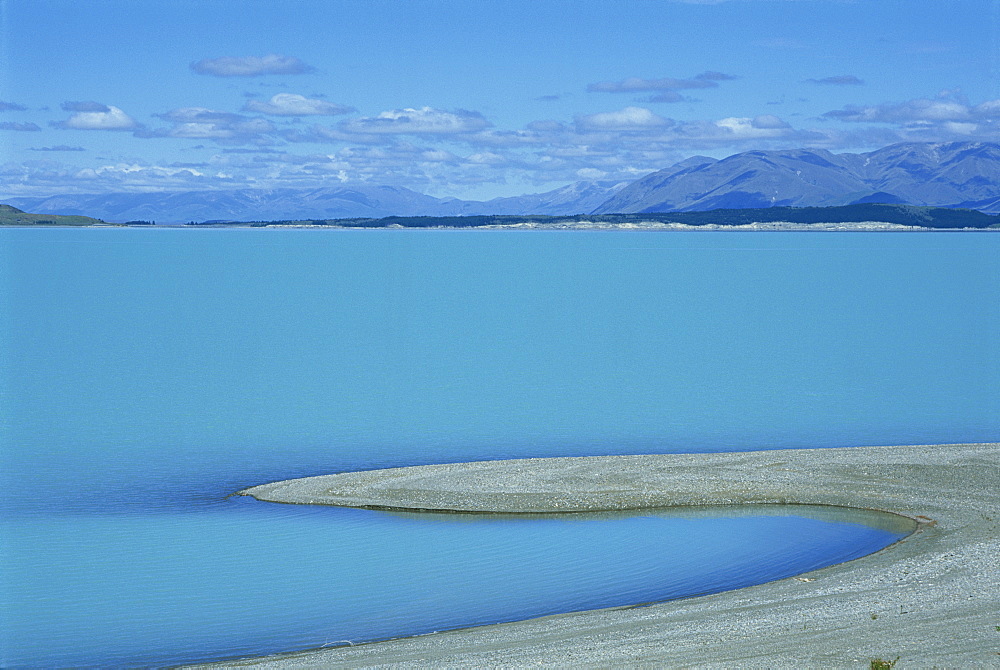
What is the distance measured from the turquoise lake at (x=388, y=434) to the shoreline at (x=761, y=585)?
113 cm

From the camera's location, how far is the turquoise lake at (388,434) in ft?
70.7

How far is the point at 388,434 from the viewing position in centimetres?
3862

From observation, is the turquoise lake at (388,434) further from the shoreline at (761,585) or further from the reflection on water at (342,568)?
the shoreline at (761,585)

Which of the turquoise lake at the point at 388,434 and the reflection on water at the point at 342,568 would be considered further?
the turquoise lake at the point at 388,434

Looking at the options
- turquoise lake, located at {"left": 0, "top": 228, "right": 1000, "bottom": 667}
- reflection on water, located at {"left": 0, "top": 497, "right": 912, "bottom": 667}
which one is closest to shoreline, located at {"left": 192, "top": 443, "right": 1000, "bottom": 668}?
reflection on water, located at {"left": 0, "top": 497, "right": 912, "bottom": 667}

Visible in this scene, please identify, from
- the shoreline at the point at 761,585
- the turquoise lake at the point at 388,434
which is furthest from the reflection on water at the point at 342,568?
the shoreline at the point at 761,585

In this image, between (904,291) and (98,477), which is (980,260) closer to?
(904,291)

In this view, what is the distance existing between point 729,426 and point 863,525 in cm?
1485

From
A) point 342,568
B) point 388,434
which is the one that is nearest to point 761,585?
point 342,568

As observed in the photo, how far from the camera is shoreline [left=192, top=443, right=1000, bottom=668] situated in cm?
1667

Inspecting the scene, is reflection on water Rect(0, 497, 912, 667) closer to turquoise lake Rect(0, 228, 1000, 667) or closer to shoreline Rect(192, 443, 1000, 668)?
turquoise lake Rect(0, 228, 1000, 667)

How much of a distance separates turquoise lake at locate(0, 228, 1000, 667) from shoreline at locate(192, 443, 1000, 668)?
1128 mm

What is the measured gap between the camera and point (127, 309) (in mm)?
92188

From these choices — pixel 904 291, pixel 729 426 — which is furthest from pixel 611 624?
pixel 904 291
